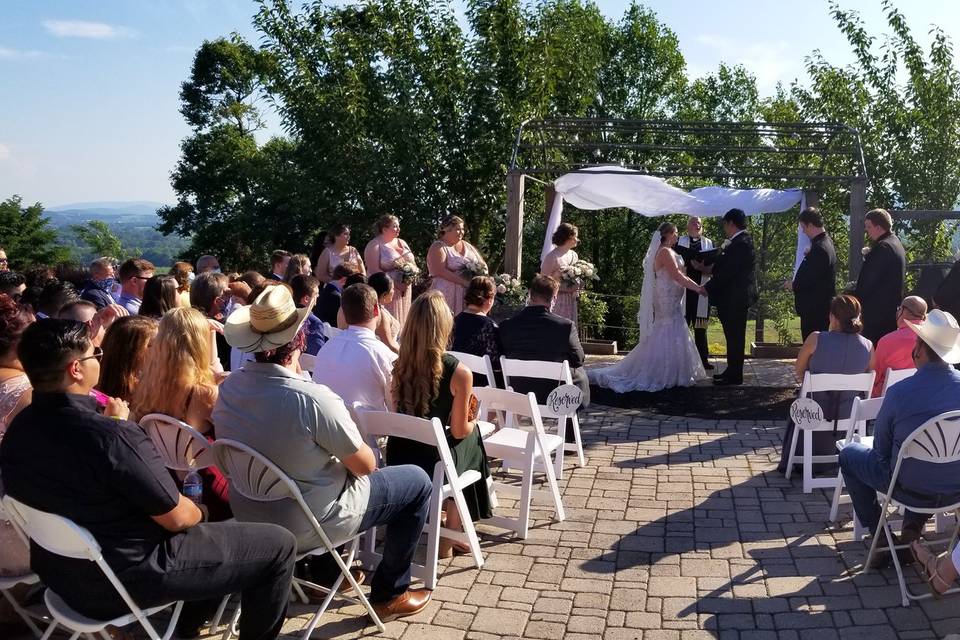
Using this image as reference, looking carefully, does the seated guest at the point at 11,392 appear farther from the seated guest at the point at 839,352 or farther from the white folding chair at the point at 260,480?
the seated guest at the point at 839,352

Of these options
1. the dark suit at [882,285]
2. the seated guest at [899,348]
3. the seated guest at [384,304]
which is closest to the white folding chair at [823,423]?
the seated guest at [899,348]

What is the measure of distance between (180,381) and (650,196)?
796 centimetres

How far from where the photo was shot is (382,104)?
15.4 metres

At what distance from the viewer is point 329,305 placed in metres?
8.20

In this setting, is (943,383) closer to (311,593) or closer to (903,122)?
(311,593)

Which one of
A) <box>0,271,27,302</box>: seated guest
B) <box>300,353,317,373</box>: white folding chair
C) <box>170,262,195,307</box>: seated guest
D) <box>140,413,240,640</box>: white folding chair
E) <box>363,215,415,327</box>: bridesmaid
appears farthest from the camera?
<box>363,215,415,327</box>: bridesmaid

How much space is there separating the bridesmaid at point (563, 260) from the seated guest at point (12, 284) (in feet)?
16.5

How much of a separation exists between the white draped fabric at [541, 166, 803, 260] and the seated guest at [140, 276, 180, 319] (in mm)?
5367

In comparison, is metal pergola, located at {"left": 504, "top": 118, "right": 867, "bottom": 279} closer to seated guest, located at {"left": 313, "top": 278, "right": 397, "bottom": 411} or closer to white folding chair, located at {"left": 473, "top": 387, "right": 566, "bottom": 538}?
white folding chair, located at {"left": 473, "top": 387, "right": 566, "bottom": 538}

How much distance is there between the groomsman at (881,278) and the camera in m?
8.59

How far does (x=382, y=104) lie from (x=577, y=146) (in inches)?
170

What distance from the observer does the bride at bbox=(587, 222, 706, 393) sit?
10133mm

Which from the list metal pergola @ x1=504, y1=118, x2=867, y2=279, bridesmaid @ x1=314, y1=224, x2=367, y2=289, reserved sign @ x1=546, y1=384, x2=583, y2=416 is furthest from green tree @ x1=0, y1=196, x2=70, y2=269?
reserved sign @ x1=546, y1=384, x2=583, y2=416

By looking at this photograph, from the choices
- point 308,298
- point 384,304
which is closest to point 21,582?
point 308,298
